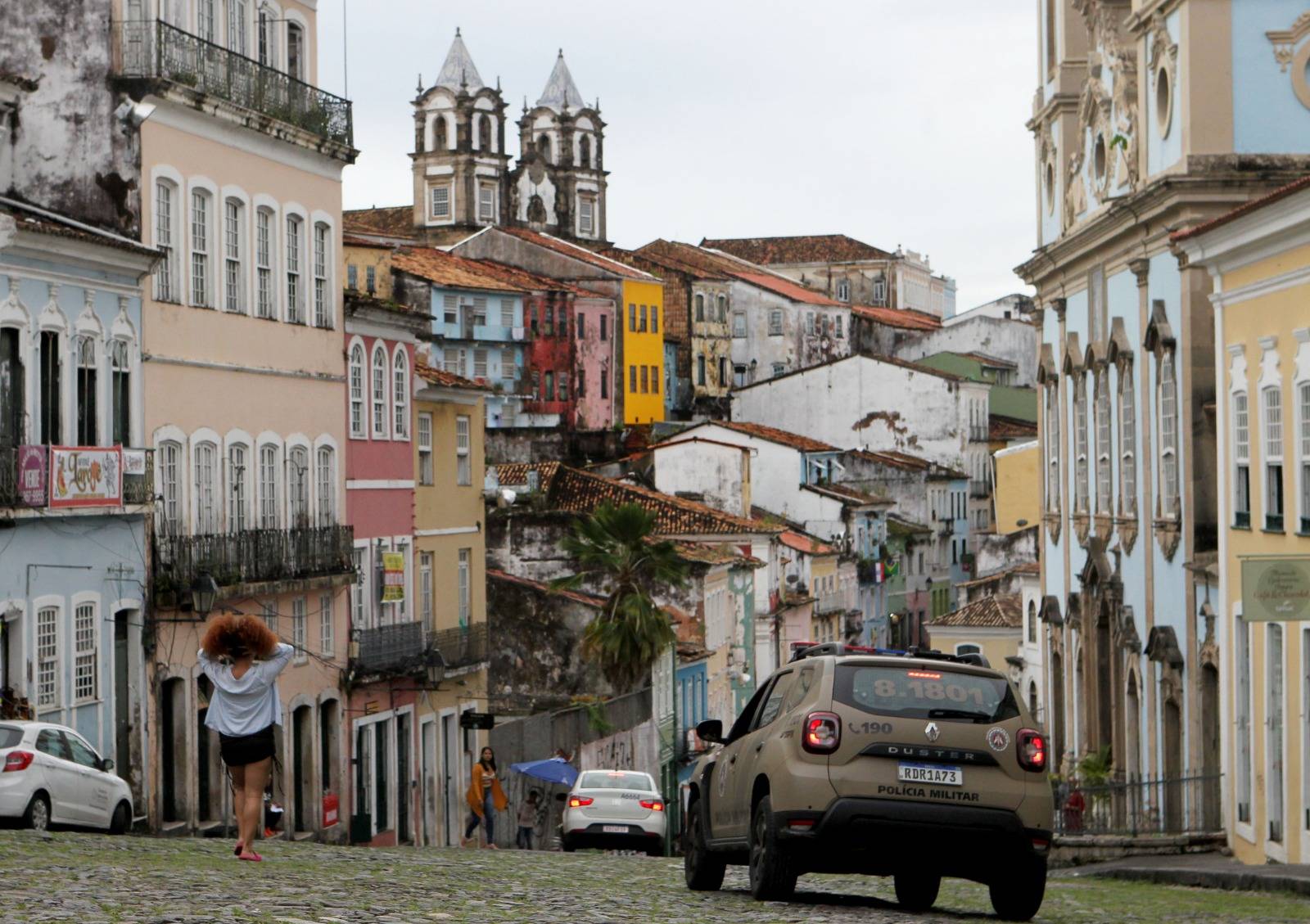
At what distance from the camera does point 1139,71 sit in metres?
40.5

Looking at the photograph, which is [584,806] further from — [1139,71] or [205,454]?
[1139,71]

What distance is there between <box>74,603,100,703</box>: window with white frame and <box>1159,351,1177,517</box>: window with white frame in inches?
645

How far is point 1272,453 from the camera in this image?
29.3 m

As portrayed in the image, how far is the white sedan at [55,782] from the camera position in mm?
21297

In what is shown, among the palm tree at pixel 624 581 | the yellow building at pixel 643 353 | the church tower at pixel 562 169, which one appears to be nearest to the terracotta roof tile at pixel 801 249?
the church tower at pixel 562 169

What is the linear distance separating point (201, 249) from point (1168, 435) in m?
14.9

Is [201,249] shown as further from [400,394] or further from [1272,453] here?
[1272,453]

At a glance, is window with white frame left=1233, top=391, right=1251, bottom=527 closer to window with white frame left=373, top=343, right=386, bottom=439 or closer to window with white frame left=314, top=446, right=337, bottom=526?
window with white frame left=314, top=446, right=337, bottom=526

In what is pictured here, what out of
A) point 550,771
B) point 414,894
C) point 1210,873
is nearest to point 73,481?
point 550,771

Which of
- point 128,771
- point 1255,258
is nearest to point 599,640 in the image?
point 128,771

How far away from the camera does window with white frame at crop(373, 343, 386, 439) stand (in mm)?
43875

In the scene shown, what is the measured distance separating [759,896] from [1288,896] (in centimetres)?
516

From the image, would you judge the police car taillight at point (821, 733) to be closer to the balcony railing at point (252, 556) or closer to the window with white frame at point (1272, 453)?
the window with white frame at point (1272, 453)

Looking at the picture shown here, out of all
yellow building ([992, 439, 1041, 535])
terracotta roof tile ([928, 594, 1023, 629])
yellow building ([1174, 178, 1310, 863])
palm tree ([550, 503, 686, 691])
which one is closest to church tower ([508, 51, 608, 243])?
yellow building ([992, 439, 1041, 535])
